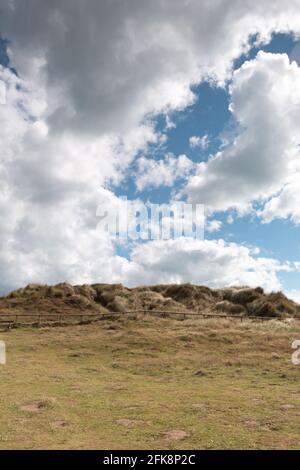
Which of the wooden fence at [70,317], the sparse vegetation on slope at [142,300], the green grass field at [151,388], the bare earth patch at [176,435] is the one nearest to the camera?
the bare earth patch at [176,435]

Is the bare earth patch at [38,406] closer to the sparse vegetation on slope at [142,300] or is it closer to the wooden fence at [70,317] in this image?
the wooden fence at [70,317]

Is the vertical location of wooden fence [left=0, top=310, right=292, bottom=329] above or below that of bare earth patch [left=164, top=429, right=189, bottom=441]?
above

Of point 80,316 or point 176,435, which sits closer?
point 176,435

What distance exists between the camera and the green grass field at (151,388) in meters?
16.1

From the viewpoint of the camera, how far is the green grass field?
1611 cm

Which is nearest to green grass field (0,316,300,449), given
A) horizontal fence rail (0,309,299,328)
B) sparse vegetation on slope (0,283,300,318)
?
horizontal fence rail (0,309,299,328)

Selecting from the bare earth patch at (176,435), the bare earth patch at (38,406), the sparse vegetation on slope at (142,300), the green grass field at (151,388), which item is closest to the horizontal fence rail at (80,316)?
the sparse vegetation on slope at (142,300)

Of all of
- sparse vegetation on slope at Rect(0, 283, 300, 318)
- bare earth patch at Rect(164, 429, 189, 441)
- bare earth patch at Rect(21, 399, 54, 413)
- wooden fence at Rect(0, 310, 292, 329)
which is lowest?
bare earth patch at Rect(164, 429, 189, 441)

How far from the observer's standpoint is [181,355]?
36.6 m

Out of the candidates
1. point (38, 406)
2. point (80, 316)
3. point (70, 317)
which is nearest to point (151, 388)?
point (38, 406)

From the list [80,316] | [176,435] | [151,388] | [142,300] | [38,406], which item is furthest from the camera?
[142,300]

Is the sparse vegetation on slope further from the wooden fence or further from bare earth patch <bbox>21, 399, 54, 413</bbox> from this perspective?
bare earth patch <bbox>21, 399, 54, 413</bbox>

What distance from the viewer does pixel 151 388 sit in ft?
84.8

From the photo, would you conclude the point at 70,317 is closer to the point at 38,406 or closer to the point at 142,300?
the point at 142,300
